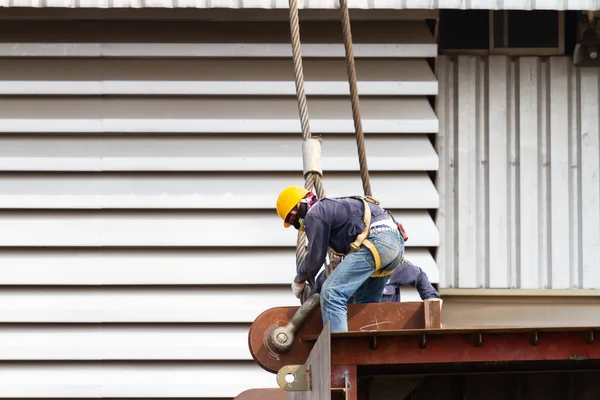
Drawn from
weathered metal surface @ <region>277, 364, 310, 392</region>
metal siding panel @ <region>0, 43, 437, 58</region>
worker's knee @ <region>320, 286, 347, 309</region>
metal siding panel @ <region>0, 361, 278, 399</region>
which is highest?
metal siding panel @ <region>0, 43, 437, 58</region>

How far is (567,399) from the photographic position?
693 centimetres

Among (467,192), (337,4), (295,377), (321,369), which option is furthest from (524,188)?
(321,369)

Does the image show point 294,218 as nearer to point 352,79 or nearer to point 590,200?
point 352,79

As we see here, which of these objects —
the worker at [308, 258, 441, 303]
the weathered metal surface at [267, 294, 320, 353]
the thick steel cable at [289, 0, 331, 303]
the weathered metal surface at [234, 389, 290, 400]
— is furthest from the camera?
the worker at [308, 258, 441, 303]

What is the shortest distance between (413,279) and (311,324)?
1.94 metres

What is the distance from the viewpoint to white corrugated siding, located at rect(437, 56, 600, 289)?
1049cm

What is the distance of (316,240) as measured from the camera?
24.7 ft

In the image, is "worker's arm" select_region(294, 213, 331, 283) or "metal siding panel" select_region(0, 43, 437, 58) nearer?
"worker's arm" select_region(294, 213, 331, 283)

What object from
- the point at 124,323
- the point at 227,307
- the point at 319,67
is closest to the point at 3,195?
the point at 124,323

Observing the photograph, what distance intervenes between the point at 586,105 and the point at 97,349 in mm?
4880

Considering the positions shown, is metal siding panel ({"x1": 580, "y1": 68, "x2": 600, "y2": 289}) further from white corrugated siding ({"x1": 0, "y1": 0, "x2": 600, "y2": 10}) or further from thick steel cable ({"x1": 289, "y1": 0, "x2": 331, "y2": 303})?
thick steel cable ({"x1": 289, "y1": 0, "x2": 331, "y2": 303})

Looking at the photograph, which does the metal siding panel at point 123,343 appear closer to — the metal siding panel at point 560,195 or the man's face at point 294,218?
the man's face at point 294,218

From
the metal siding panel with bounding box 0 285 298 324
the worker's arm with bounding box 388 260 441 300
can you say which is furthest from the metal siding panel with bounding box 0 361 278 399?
the worker's arm with bounding box 388 260 441 300

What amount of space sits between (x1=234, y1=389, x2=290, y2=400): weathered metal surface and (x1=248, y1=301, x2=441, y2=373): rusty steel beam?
0.94 meters
